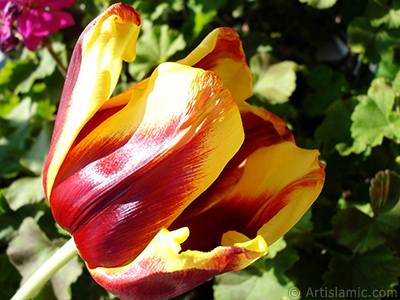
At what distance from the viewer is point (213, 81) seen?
1.51ft

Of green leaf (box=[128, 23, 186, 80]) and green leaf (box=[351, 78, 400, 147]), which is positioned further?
green leaf (box=[128, 23, 186, 80])

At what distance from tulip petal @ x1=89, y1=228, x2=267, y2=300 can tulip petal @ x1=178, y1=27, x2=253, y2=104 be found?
23 centimetres

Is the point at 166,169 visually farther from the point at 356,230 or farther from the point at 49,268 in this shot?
the point at 356,230

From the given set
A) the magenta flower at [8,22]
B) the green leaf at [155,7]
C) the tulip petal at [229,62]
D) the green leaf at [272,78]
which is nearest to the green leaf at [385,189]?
the green leaf at [272,78]

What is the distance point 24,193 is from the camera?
3.27 ft

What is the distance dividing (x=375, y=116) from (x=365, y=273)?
334mm

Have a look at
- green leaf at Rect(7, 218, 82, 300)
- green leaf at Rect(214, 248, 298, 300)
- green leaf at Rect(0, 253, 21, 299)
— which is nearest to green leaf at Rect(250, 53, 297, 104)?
green leaf at Rect(214, 248, 298, 300)

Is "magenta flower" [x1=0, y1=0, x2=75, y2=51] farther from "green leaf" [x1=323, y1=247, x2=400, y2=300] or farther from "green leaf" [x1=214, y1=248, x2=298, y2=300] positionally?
"green leaf" [x1=323, y1=247, x2=400, y2=300]

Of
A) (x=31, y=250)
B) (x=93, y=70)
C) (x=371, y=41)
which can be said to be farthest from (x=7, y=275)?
(x=371, y=41)

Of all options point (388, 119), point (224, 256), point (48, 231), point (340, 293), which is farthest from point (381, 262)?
point (48, 231)

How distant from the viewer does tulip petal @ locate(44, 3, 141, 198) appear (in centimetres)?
49

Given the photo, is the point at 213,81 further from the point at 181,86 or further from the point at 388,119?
the point at 388,119

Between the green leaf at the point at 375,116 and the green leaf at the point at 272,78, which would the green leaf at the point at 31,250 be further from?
the green leaf at the point at 375,116

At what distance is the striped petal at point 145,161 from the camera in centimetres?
46
